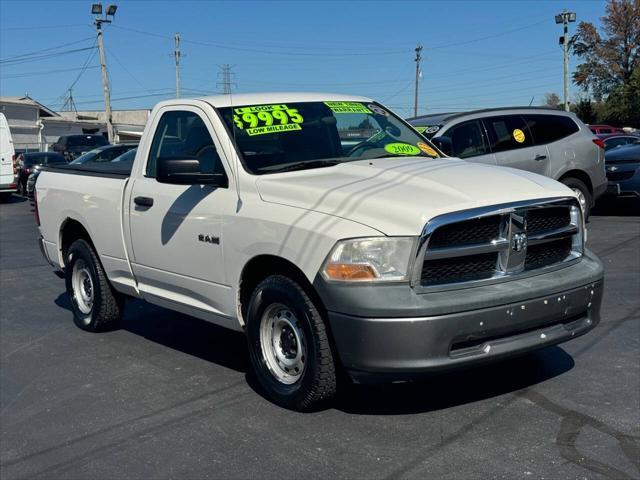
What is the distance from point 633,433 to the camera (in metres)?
4.18

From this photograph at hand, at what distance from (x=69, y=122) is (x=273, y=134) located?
190 feet

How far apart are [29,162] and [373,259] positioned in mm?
24902

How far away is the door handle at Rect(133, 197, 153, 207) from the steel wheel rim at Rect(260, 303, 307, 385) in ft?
5.11

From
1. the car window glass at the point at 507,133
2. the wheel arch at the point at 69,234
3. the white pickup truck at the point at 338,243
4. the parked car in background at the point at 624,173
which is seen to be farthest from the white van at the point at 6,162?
the white pickup truck at the point at 338,243

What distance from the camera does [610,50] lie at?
2948 inches

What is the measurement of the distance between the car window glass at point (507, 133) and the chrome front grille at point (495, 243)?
237 inches

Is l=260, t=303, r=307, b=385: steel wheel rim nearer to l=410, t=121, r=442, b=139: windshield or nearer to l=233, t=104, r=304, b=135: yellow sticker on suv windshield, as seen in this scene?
l=233, t=104, r=304, b=135: yellow sticker on suv windshield

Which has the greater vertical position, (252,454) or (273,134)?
(273,134)

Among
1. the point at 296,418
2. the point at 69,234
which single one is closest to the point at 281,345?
the point at 296,418

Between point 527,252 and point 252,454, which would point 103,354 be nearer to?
point 252,454

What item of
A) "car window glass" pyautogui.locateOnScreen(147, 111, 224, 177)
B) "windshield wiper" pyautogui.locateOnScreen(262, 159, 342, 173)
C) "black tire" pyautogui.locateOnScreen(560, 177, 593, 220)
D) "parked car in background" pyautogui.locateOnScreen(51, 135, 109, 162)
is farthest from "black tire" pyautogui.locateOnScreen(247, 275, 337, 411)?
"parked car in background" pyautogui.locateOnScreen(51, 135, 109, 162)

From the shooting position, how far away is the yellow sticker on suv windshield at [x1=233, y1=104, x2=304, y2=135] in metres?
5.44

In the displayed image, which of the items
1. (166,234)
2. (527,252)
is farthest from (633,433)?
(166,234)

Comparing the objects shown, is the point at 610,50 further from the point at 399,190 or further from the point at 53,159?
the point at 399,190
